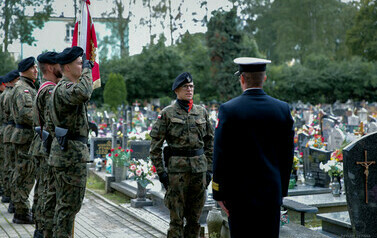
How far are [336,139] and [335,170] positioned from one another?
9.86ft

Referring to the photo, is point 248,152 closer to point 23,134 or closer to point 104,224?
point 104,224

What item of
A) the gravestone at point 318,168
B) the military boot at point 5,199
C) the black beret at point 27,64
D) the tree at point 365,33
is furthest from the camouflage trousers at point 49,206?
the tree at point 365,33

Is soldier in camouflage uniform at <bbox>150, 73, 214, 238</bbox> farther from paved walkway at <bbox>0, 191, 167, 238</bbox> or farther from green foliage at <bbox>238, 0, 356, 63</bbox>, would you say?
green foliage at <bbox>238, 0, 356, 63</bbox>

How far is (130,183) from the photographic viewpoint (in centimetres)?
959

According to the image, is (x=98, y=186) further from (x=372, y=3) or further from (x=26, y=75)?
(x=372, y=3)

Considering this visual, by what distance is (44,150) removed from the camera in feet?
17.7

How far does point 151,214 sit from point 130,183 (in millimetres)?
1893

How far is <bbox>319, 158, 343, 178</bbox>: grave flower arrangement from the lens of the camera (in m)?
8.40

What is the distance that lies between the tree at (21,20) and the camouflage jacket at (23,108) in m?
30.3

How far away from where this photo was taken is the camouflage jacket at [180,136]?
5250mm

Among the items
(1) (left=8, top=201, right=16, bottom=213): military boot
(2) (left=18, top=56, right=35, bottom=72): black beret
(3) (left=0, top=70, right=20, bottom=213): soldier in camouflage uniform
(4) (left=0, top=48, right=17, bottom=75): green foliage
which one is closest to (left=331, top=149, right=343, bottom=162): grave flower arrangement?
(2) (left=18, top=56, right=35, bottom=72): black beret

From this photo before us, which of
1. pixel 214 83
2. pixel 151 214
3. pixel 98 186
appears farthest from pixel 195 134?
pixel 214 83

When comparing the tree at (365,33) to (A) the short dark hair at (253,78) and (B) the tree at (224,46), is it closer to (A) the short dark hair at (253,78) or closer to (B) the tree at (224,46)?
(B) the tree at (224,46)

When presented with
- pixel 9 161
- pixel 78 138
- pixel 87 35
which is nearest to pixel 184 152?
pixel 78 138
